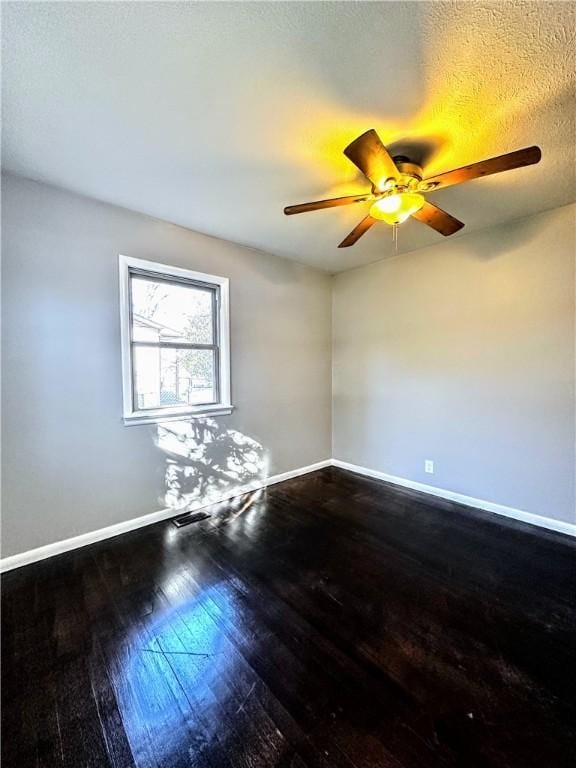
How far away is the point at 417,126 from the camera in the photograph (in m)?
1.63

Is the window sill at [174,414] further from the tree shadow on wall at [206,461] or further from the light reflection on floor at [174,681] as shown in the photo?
the light reflection on floor at [174,681]

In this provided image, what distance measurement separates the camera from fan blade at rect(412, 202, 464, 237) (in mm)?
1924

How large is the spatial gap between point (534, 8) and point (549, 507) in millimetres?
3088

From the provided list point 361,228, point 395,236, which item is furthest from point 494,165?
point 395,236

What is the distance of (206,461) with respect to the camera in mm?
2990

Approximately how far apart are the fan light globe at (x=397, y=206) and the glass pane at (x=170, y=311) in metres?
1.77

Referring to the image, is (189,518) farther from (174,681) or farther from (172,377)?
(174,681)

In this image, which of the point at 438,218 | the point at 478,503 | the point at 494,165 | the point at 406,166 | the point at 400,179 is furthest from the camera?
the point at 478,503

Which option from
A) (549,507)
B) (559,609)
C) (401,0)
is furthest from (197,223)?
(549,507)

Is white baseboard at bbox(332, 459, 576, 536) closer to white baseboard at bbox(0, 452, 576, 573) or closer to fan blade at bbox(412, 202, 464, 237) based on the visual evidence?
white baseboard at bbox(0, 452, 576, 573)

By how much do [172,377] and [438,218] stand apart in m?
2.45

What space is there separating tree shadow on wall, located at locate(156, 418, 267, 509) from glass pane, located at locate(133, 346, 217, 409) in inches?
9.2

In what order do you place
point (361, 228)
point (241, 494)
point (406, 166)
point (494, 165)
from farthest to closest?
point (241, 494)
point (361, 228)
point (406, 166)
point (494, 165)

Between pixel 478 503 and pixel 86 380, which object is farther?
pixel 478 503
